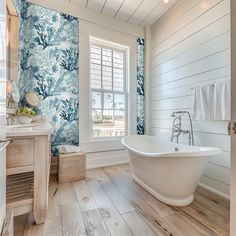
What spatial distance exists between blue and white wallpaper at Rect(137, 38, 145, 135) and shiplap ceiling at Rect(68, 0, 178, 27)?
0.45 meters

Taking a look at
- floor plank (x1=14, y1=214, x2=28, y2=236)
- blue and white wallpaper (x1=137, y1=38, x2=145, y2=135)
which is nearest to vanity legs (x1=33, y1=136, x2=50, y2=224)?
floor plank (x1=14, y1=214, x2=28, y2=236)

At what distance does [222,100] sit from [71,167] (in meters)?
2.14

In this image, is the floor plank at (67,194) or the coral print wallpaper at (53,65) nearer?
the floor plank at (67,194)

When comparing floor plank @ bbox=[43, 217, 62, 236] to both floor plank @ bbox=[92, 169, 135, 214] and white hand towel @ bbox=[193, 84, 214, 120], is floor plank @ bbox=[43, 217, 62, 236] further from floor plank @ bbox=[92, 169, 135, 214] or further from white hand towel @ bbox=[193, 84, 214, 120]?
white hand towel @ bbox=[193, 84, 214, 120]

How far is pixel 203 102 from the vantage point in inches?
79.7

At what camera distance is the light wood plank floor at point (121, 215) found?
1292 millimetres

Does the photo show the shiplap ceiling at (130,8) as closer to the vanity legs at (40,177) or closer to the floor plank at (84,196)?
the vanity legs at (40,177)

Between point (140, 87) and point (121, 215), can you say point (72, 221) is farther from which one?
point (140, 87)

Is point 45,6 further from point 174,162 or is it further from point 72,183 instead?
point 174,162

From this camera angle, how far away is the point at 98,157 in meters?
2.92

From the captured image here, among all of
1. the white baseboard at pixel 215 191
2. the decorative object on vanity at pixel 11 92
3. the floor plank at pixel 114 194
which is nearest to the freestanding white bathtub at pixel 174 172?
→ the floor plank at pixel 114 194

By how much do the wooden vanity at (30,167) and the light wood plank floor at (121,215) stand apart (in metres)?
0.18

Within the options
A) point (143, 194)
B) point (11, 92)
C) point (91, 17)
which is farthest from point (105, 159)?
point (91, 17)

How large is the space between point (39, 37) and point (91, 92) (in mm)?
1182
